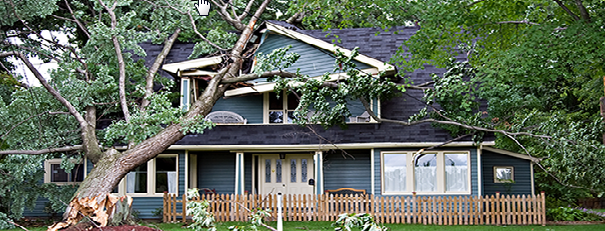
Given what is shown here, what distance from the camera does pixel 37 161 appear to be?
1398 centimetres

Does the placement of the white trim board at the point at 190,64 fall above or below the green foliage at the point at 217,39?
below

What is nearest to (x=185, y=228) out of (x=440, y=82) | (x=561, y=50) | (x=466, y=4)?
(x=440, y=82)

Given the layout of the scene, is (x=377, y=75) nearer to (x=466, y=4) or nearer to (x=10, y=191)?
(x=466, y=4)

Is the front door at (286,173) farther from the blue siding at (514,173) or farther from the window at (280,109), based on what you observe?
the blue siding at (514,173)

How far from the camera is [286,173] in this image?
59.8ft

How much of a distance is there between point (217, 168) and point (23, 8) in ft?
25.2

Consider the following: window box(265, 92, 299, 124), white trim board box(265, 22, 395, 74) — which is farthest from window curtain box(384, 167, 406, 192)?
window box(265, 92, 299, 124)

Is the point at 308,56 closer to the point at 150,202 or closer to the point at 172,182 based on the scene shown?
the point at 172,182

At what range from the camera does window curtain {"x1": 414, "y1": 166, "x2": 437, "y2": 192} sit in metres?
16.1

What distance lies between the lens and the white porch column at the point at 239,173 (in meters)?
16.5

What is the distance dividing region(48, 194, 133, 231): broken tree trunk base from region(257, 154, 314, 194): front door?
23.5 feet

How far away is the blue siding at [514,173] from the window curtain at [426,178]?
2593 mm

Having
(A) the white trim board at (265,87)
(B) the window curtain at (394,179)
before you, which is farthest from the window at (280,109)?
(B) the window curtain at (394,179)

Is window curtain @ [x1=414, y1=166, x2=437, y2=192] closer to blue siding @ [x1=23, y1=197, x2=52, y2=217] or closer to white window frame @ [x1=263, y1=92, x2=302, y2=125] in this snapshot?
white window frame @ [x1=263, y1=92, x2=302, y2=125]
